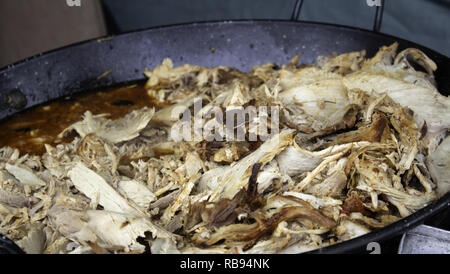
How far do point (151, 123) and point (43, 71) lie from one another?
36.3 inches

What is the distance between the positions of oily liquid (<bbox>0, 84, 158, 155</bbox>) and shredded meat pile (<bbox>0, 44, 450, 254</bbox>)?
0.66ft

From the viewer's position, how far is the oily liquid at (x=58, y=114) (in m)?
2.13

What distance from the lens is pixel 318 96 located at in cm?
182

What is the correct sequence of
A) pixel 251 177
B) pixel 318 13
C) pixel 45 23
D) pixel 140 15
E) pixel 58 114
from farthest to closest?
pixel 140 15 < pixel 45 23 < pixel 318 13 < pixel 58 114 < pixel 251 177

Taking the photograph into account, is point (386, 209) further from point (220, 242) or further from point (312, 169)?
point (220, 242)

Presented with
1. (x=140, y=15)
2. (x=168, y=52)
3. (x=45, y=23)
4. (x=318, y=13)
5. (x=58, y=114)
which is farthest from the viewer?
(x=140, y=15)

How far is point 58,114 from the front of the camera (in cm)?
234

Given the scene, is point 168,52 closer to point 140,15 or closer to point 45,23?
point 45,23

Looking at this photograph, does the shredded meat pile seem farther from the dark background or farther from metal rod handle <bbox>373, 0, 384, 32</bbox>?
the dark background

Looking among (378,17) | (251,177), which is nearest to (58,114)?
(251,177)

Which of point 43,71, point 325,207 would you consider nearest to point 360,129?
point 325,207

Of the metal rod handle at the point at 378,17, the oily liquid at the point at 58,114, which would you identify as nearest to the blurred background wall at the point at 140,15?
the metal rod handle at the point at 378,17

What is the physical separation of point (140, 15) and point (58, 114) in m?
3.01

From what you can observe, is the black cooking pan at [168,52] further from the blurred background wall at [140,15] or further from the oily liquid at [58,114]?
the blurred background wall at [140,15]
